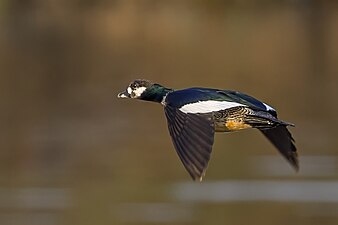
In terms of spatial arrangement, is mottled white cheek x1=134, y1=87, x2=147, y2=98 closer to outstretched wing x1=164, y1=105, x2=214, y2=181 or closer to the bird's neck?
the bird's neck

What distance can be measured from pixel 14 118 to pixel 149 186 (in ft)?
10.4

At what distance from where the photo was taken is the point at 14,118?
51.9 ft

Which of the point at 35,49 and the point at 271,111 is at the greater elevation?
the point at 271,111

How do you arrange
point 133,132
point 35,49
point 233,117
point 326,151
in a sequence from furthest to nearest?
point 35,49 < point 133,132 < point 326,151 < point 233,117

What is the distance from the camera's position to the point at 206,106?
6.13m

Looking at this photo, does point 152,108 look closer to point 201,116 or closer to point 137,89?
point 137,89

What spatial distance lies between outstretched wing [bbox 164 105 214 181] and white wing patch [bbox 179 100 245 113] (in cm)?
3

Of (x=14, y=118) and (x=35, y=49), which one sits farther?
(x=35, y=49)

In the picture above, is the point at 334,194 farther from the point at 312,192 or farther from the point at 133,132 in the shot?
the point at 133,132

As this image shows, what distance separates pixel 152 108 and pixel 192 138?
10.6m

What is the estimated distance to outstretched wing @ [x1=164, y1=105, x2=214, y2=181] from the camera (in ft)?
18.2

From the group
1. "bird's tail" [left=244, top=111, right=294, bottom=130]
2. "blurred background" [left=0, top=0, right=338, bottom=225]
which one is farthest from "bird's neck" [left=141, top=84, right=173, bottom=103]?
"blurred background" [left=0, top=0, right=338, bottom=225]

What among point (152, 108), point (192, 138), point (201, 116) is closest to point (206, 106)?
point (201, 116)

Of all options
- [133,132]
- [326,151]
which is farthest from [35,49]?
[326,151]
